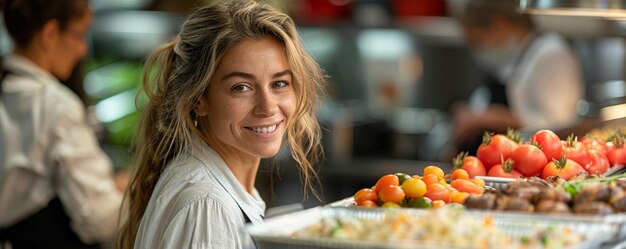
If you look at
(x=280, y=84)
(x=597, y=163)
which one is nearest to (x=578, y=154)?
(x=597, y=163)

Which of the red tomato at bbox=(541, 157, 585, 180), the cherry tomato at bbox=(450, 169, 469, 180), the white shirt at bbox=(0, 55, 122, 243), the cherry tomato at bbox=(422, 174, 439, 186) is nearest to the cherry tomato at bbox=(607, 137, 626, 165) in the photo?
the red tomato at bbox=(541, 157, 585, 180)

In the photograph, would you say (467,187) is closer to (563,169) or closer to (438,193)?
(438,193)

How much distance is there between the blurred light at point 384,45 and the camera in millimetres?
7070

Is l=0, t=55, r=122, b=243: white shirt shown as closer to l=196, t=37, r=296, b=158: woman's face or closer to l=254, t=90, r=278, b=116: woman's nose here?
l=196, t=37, r=296, b=158: woman's face

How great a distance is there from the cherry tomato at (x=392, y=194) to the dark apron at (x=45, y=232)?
241 cm

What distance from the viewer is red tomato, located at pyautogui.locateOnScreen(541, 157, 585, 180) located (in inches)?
104

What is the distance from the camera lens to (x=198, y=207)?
8.43 feet

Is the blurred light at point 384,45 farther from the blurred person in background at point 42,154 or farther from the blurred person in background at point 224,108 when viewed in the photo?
the blurred person in background at point 224,108

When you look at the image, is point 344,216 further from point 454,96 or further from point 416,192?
point 454,96

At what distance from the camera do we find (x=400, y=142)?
6.80 m

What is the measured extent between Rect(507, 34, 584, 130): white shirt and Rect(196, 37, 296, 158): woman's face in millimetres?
3257

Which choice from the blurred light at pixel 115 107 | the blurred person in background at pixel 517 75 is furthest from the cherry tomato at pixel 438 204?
the blurred light at pixel 115 107

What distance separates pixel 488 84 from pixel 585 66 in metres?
0.63

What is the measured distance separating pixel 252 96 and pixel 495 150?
0.71 metres
